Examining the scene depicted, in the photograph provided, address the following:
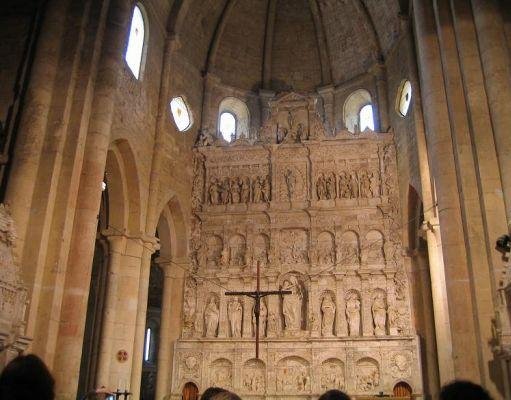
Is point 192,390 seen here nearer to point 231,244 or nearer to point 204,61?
point 231,244

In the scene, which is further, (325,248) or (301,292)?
(325,248)

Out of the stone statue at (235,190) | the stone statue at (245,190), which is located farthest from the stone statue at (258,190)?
the stone statue at (235,190)

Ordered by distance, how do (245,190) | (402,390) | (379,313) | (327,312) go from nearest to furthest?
(402,390)
(379,313)
(327,312)
(245,190)

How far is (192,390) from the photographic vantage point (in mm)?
21156

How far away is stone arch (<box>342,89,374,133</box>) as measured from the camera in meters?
26.4

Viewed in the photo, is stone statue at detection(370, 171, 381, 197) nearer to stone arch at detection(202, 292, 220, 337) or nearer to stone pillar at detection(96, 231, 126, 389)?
stone arch at detection(202, 292, 220, 337)

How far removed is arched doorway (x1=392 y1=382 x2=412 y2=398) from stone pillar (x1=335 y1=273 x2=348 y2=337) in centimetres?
249

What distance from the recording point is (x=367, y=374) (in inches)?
803

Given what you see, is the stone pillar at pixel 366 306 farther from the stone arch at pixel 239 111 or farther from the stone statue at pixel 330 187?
the stone arch at pixel 239 111

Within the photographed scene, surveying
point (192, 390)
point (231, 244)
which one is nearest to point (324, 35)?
point (231, 244)

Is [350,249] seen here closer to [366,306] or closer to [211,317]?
[366,306]

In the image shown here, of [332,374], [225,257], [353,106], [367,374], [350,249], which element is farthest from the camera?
[353,106]

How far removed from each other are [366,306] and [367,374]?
2.42 m

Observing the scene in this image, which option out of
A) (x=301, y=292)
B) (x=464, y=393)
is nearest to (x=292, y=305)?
(x=301, y=292)
